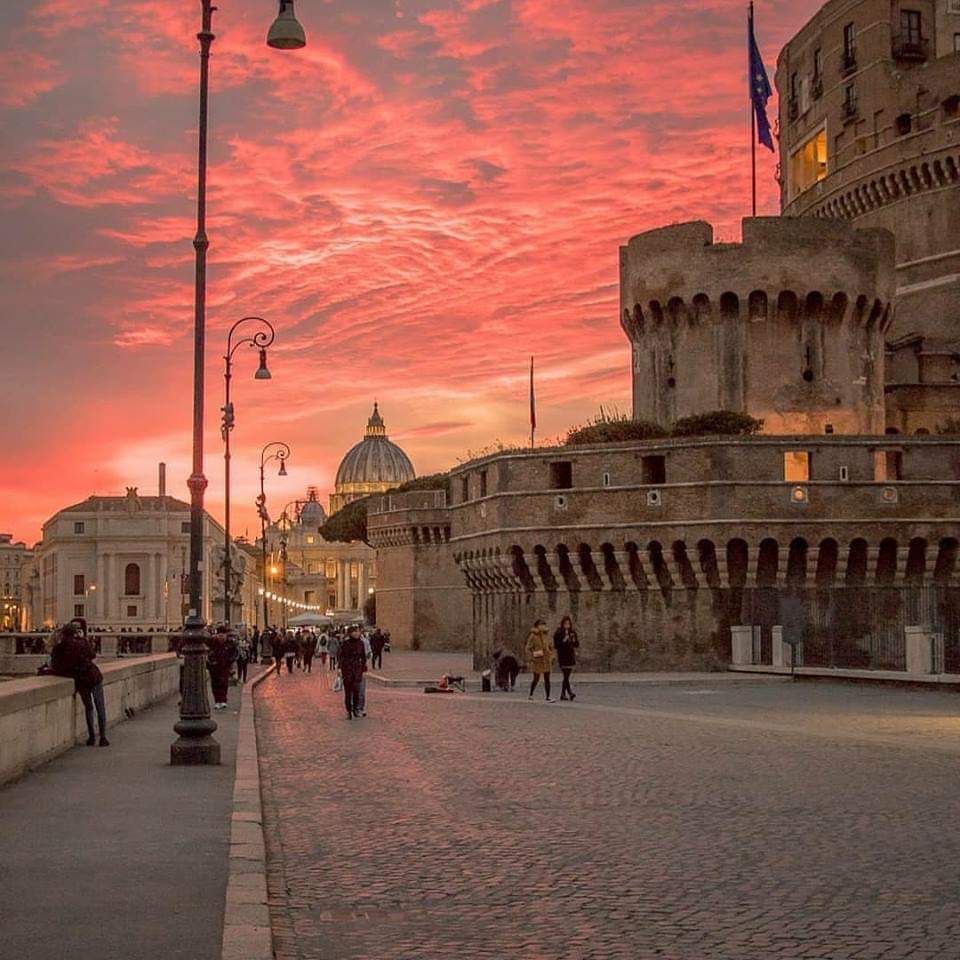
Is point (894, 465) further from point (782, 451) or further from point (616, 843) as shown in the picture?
point (616, 843)

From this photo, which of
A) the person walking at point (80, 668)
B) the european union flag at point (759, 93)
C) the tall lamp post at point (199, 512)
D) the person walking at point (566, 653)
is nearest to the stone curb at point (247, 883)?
the tall lamp post at point (199, 512)

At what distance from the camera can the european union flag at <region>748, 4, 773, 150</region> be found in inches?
2267

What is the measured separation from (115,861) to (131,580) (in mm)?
136072

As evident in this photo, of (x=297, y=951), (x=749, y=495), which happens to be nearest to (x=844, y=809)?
(x=297, y=951)

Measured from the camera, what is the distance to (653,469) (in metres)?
44.5

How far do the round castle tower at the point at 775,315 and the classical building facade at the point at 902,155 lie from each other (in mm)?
9391

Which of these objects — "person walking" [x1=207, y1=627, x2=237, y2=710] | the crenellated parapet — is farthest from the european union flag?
"person walking" [x1=207, y1=627, x2=237, y2=710]

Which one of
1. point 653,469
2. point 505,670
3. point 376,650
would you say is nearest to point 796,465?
point 653,469

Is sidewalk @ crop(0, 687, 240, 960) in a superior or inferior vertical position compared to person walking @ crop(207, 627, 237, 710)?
inferior

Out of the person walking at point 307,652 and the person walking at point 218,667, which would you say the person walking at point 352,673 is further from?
the person walking at point 307,652

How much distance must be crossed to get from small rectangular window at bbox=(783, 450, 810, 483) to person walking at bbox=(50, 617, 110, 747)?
1117 inches

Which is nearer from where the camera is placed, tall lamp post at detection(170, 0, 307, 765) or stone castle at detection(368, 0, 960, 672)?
tall lamp post at detection(170, 0, 307, 765)

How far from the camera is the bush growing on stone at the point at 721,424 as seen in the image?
5181 centimetres

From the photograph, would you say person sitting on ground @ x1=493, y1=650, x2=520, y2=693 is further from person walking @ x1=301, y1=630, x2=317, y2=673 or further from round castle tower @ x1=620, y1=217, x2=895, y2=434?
round castle tower @ x1=620, y1=217, x2=895, y2=434
